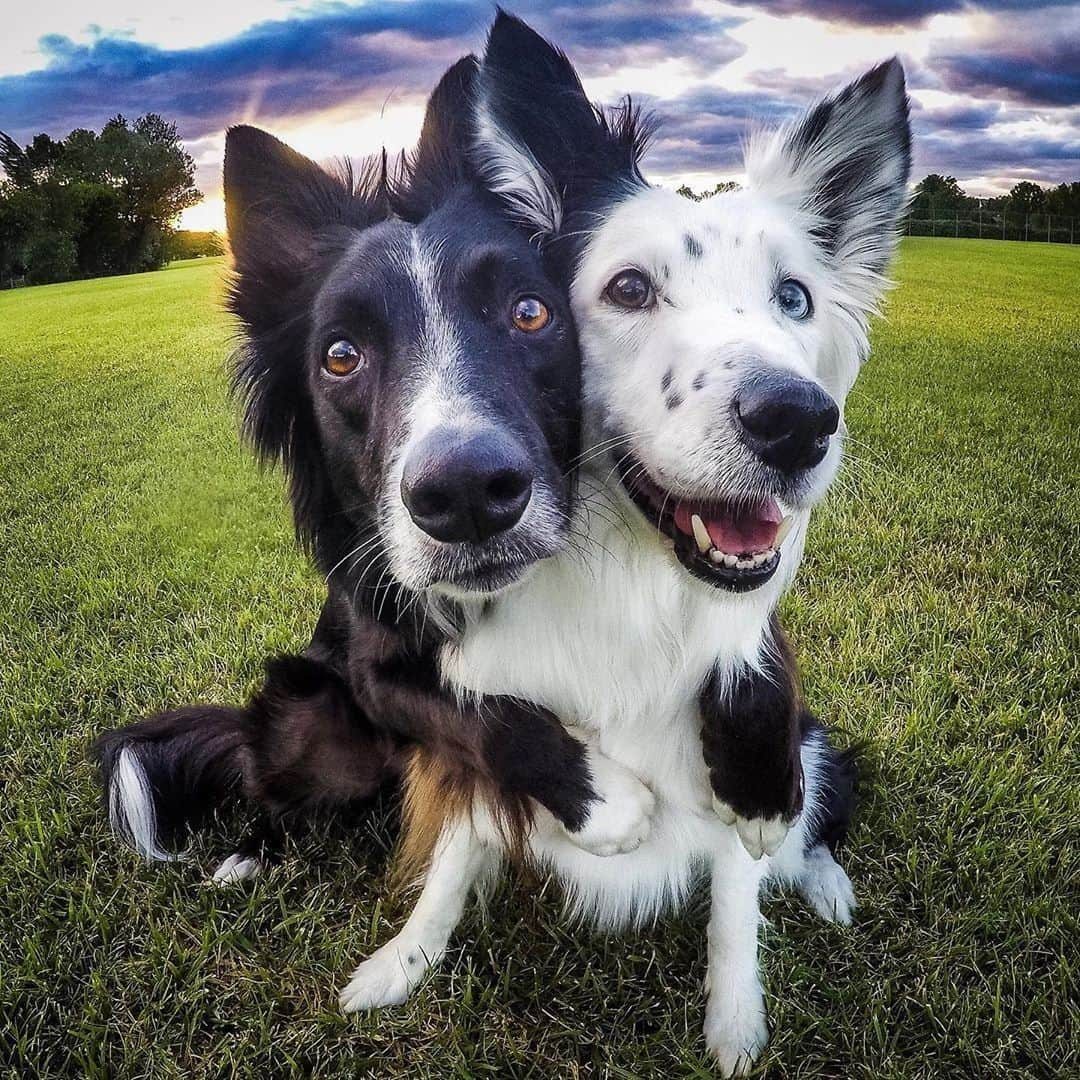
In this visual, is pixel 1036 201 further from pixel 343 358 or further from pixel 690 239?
pixel 343 358

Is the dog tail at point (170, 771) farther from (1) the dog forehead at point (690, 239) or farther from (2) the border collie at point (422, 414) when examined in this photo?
(1) the dog forehead at point (690, 239)

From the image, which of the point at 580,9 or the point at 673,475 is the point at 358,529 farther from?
the point at 580,9

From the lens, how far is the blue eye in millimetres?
1449

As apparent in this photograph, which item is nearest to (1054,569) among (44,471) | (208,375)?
(208,375)

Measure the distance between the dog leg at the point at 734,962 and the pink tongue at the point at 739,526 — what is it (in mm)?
617

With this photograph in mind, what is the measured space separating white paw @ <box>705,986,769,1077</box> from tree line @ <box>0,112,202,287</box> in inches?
123

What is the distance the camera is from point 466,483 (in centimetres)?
115

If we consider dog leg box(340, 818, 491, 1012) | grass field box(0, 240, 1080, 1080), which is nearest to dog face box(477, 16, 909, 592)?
grass field box(0, 240, 1080, 1080)

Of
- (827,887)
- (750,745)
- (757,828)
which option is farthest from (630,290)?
(827,887)

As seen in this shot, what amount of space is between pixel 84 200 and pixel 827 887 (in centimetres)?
Answer: 372

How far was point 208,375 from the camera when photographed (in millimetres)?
3781

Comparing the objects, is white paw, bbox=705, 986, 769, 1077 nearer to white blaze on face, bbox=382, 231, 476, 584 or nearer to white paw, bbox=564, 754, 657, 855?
white paw, bbox=564, 754, 657, 855

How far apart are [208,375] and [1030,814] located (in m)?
3.36

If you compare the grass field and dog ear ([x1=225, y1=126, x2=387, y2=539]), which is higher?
dog ear ([x1=225, y1=126, x2=387, y2=539])
